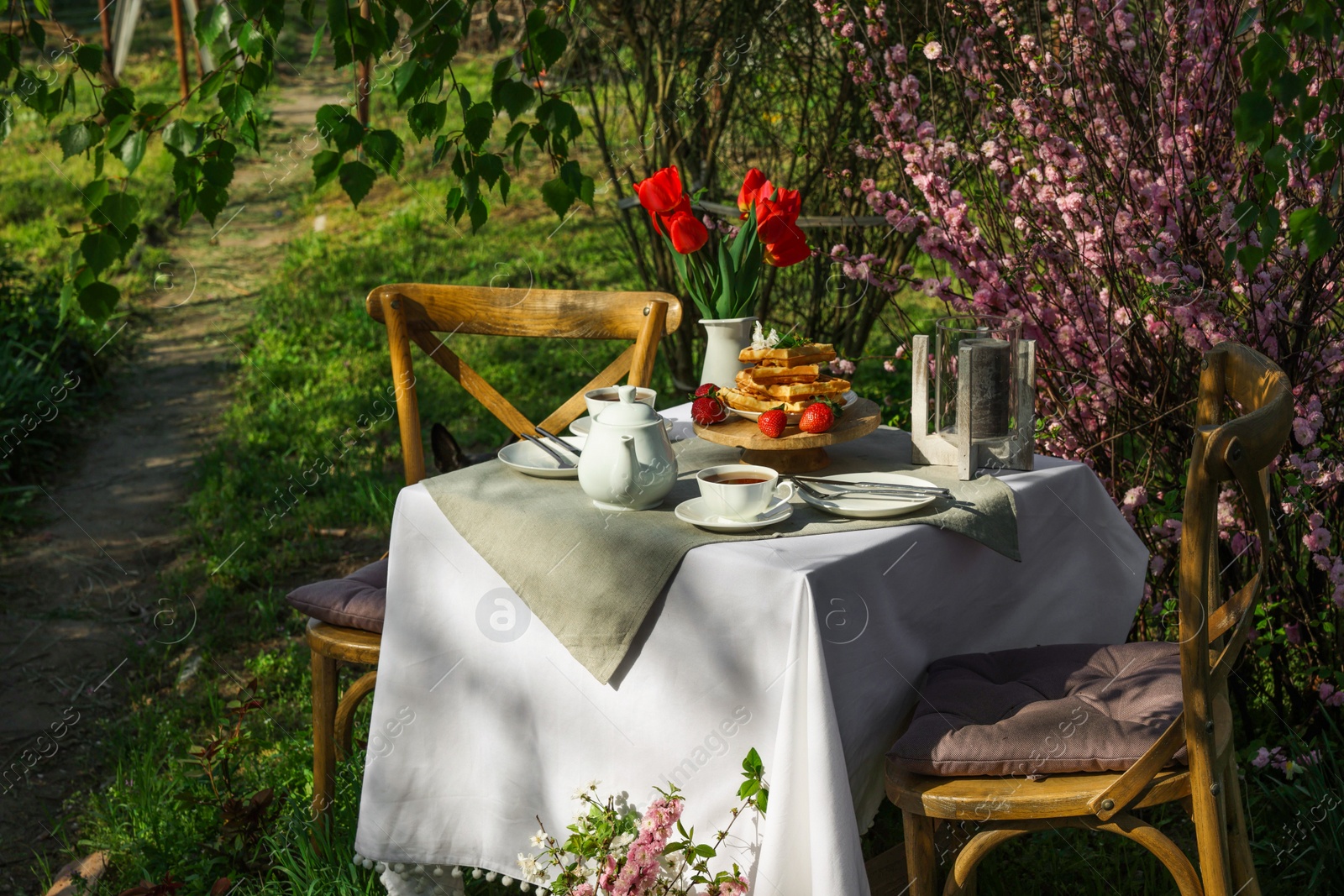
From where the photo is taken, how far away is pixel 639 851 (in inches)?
66.9

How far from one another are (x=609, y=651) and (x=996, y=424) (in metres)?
0.80

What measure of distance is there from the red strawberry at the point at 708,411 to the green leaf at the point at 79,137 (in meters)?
1.04

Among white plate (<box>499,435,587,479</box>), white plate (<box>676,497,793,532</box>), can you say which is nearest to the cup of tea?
white plate (<box>676,497,793,532</box>)

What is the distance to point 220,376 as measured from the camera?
258 inches

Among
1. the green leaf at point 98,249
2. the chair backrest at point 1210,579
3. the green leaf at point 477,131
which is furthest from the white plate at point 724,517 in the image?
the green leaf at point 98,249

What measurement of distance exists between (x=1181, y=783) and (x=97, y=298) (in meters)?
1.67

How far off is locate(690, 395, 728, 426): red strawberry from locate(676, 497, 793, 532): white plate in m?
0.22

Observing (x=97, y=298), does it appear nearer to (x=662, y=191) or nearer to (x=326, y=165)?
(x=326, y=165)

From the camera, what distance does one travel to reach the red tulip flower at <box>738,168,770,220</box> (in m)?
2.35

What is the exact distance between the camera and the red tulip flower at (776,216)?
2.28 meters

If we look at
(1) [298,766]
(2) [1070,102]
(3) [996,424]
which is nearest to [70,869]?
(1) [298,766]

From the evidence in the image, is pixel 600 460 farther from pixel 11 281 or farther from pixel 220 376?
pixel 11 281

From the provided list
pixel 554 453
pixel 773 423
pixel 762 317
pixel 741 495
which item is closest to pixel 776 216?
pixel 773 423

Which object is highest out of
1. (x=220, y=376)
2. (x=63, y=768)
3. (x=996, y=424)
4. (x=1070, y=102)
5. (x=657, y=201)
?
(x=1070, y=102)
